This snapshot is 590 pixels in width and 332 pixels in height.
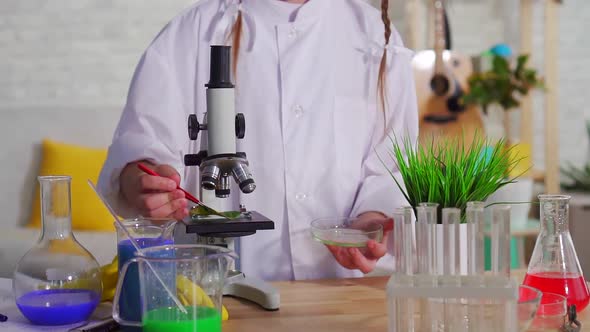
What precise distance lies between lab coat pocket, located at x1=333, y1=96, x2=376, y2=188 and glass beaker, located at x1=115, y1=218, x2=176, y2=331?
74cm

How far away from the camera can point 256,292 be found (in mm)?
1499

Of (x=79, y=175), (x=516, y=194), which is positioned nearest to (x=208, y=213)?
(x=79, y=175)

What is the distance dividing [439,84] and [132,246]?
13.7 feet

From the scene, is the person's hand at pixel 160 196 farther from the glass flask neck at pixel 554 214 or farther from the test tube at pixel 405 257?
the glass flask neck at pixel 554 214

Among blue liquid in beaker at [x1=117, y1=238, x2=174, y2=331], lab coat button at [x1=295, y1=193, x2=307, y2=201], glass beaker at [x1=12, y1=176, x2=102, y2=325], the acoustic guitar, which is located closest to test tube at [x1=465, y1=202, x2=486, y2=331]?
blue liquid in beaker at [x1=117, y1=238, x2=174, y2=331]

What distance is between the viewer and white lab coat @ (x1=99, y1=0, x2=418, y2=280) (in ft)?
6.34

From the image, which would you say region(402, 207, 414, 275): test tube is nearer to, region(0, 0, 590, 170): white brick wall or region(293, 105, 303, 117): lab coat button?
region(293, 105, 303, 117): lab coat button

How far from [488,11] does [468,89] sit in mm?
802

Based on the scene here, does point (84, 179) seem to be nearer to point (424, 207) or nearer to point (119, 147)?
point (119, 147)

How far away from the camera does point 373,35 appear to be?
2.10 m

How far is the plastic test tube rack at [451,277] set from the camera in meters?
1.16

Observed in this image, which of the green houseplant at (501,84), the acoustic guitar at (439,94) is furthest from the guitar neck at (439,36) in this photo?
the green houseplant at (501,84)

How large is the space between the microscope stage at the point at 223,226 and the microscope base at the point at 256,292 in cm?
11

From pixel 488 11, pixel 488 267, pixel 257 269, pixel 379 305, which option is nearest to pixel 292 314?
pixel 379 305
